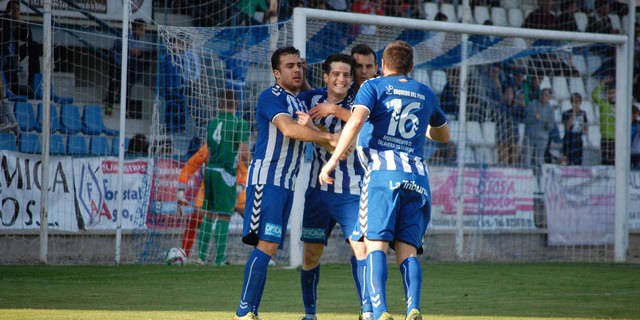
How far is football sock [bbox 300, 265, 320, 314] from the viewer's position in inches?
230

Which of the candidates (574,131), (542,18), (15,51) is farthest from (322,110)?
(542,18)

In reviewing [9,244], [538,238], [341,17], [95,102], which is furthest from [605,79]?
[9,244]

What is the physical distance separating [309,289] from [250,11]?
11.1 metres

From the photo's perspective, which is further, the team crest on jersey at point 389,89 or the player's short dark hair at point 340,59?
the player's short dark hair at point 340,59

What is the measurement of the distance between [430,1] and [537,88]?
4288 mm

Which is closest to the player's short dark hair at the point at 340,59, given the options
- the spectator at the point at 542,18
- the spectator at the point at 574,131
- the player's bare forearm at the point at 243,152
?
the player's bare forearm at the point at 243,152

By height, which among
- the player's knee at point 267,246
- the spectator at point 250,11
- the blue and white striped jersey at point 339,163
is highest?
Answer: the spectator at point 250,11

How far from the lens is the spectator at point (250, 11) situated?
16078mm

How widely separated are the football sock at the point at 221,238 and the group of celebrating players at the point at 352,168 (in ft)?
16.3

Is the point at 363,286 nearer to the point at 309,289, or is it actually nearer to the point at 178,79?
the point at 309,289

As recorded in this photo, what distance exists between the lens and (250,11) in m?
16.2

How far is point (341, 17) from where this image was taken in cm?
1109

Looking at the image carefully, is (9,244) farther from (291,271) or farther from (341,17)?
(341,17)

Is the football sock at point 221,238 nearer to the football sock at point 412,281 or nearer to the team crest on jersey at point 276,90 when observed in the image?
the team crest on jersey at point 276,90
